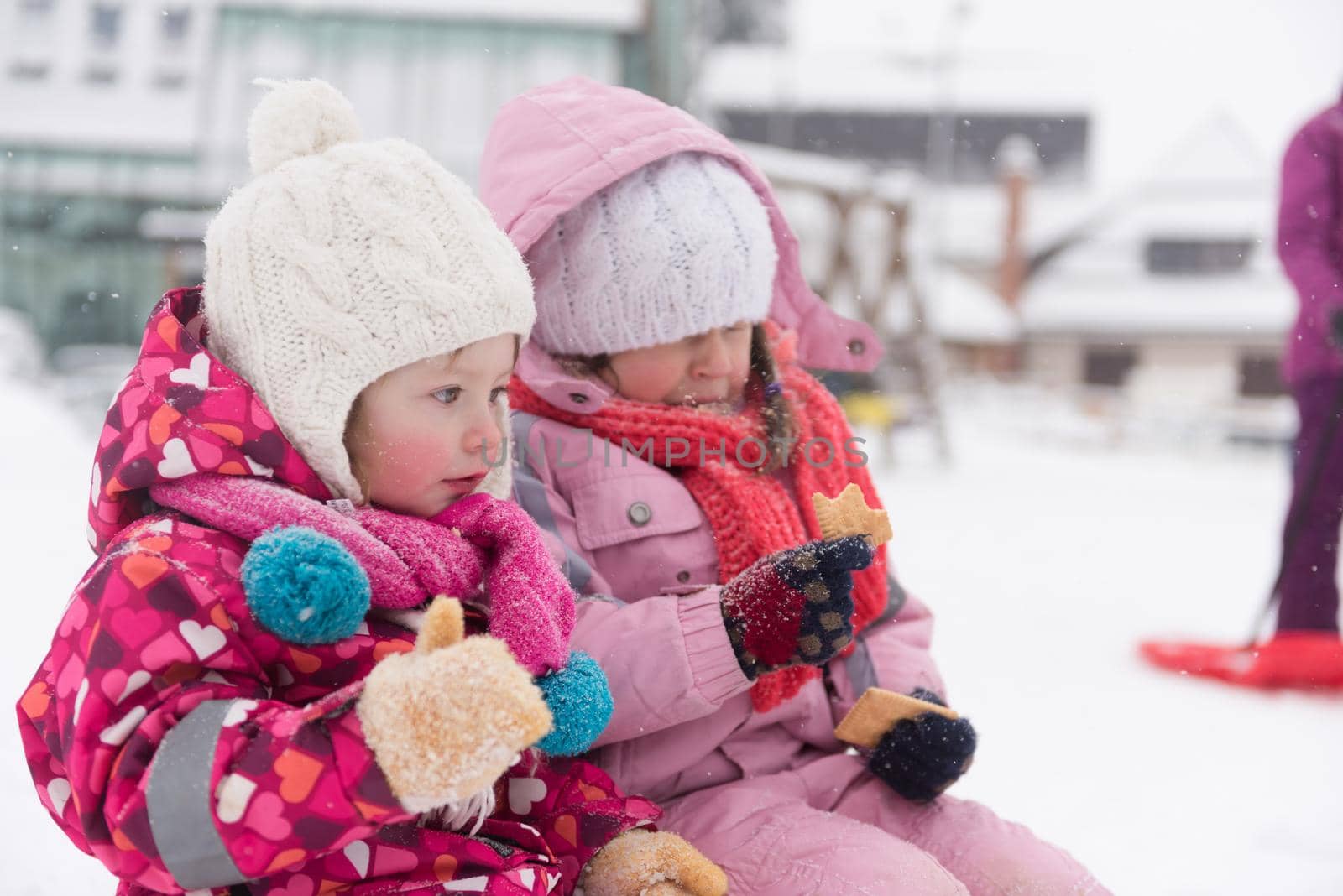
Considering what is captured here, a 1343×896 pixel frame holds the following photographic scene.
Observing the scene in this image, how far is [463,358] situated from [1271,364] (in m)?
13.4

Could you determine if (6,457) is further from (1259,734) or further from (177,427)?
(1259,734)

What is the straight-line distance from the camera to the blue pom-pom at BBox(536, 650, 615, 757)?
2.37 ft

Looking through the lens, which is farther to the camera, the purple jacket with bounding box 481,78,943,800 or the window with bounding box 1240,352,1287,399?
the window with bounding box 1240,352,1287,399

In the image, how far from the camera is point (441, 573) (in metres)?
0.73

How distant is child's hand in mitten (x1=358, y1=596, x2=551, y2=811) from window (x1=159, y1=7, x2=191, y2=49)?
256cm

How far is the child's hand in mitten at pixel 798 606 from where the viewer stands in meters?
→ 0.78

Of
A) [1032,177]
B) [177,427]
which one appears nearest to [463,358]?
[177,427]

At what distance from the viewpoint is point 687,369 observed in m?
1.00

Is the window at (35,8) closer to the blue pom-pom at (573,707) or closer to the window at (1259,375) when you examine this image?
Result: the blue pom-pom at (573,707)

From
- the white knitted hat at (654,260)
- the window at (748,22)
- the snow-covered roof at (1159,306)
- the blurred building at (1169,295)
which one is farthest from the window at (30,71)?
the snow-covered roof at (1159,306)

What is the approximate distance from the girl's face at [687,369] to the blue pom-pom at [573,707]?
0.34 m

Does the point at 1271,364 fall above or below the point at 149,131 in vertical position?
below

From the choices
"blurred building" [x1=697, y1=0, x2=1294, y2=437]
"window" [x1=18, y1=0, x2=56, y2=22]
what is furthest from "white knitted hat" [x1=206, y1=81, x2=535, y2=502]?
"blurred building" [x1=697, y1=0, x2=1294, y2=437]

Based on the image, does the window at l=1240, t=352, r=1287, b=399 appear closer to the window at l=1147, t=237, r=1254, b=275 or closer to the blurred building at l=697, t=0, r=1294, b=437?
the blurred building at l=697, t=0, r=1294, b=437
